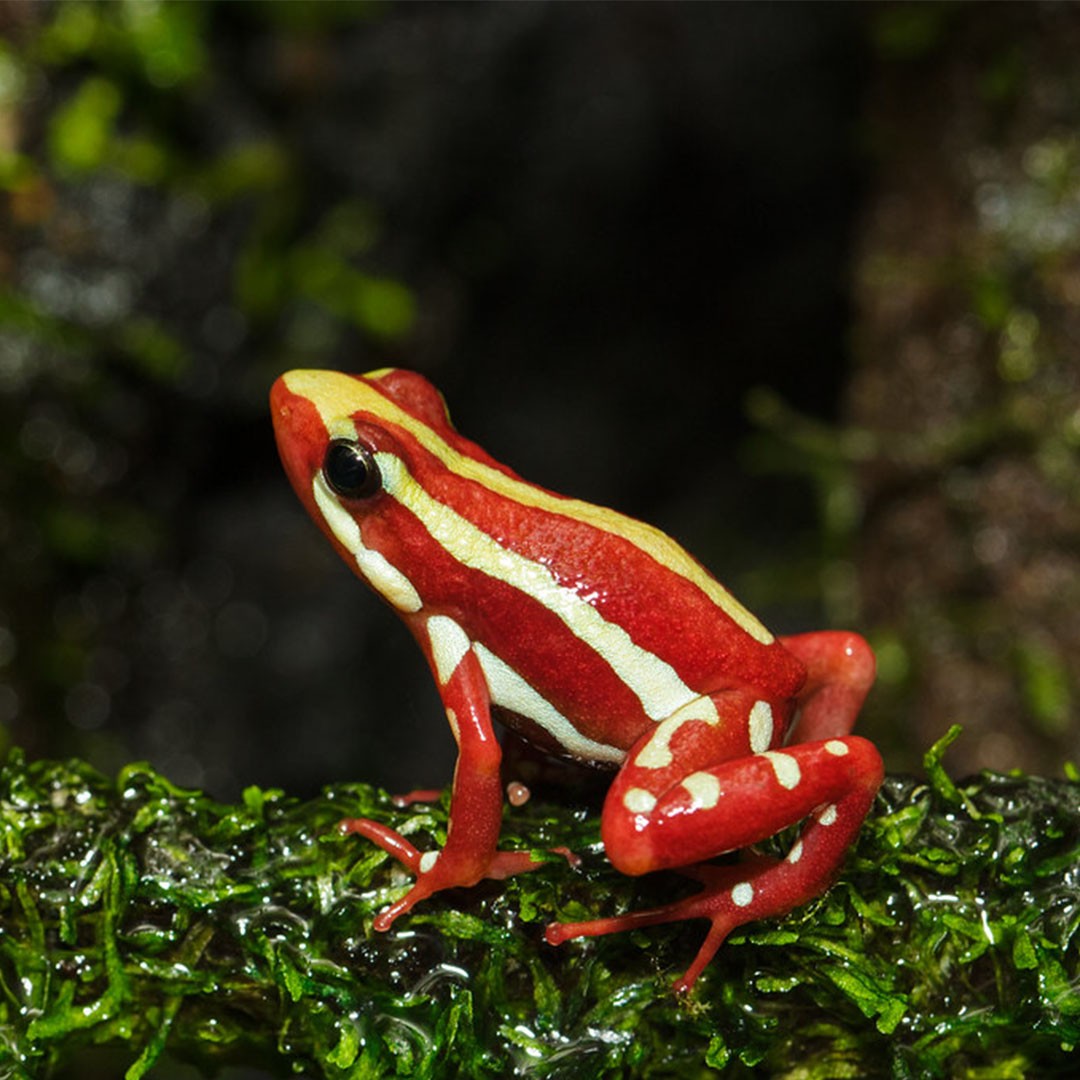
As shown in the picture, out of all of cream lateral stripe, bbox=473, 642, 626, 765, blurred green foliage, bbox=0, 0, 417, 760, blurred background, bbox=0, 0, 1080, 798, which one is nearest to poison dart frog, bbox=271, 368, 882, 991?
cream lateral stripe, bbox=473, 642, 626, 765

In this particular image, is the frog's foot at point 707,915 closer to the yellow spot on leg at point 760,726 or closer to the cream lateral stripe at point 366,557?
the yellow spot on leg at point 760,726

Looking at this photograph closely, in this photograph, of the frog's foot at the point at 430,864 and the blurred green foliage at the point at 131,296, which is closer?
the frog's foot at the point at 430,864

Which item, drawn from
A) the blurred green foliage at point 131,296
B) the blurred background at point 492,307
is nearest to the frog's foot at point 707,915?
the blurred background at point 492,307

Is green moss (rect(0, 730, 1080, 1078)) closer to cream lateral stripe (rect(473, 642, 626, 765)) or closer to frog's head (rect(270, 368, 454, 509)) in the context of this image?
cream lateral stripe (rect(473, 642, 626, 765))

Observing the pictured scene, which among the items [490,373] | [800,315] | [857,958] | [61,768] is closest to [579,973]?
[857,958]

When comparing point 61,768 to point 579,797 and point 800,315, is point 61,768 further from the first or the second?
point 800,315

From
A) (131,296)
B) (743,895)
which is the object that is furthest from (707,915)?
(131,296)

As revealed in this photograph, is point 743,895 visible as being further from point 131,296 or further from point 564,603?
point 131,296
